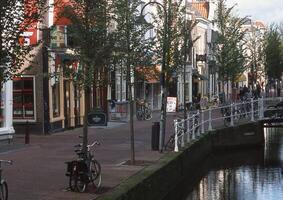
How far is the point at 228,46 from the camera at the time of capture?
37781 mm

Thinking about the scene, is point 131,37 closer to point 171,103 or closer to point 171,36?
point 171,36

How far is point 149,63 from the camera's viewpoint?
17.1 meters

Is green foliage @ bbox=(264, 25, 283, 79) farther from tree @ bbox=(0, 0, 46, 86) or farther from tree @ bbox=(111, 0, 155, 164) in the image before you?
tree @ bbox=(0, 0, 46, 86)

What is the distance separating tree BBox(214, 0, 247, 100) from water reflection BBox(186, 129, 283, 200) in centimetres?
788

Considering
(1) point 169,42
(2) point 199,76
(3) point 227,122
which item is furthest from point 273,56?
(1) point 169,42

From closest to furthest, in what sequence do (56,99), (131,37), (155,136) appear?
(131,37), (155,136), (56,99)

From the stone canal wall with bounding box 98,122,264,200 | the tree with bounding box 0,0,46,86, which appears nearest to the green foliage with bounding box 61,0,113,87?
the stone canal wall with bounding box 98,122,264,200

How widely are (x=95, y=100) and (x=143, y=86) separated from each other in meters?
12.4

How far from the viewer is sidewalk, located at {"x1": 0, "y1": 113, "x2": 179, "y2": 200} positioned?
40.6 feet

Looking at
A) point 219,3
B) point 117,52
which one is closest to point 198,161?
point 117,52

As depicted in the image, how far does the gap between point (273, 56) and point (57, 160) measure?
53.7 m

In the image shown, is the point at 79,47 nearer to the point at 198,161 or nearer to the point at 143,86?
the point at 198,161

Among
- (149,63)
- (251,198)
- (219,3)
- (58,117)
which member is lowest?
(251,198)

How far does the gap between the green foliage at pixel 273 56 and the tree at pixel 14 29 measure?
197 ft
